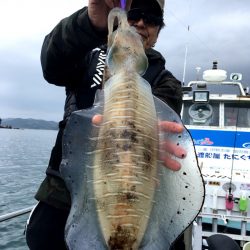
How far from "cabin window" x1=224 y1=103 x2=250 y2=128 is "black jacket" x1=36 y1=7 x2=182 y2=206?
7.94 metres

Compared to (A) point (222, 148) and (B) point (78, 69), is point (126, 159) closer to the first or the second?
(B) point (78, 69)

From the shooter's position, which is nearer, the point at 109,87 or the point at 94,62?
the point at 109,87

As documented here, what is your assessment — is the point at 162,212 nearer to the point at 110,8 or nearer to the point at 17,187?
the point at 110,8

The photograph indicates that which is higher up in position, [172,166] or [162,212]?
[172,166]

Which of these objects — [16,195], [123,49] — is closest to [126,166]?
[123,49]

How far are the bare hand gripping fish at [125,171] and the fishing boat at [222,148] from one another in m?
7.35

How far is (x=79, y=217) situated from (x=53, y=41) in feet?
3.01

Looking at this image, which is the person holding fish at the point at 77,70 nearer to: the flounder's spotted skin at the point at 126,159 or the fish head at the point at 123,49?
the fish head at the point at 123,49

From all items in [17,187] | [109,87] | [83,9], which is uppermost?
[83,9]

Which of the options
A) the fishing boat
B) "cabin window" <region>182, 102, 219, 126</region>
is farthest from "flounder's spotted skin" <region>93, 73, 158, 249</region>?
"cabin window" <region>182, 102, 219, 126</region>

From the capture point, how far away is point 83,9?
1944 mm

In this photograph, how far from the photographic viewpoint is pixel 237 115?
1023cm

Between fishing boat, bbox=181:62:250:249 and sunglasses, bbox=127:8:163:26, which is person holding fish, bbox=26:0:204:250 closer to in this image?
sunglasses, bbox=127:8:163:26

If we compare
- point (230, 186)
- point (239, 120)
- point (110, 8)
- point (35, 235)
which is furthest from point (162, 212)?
point (239, 120)
